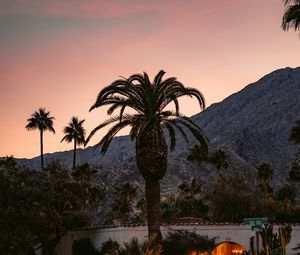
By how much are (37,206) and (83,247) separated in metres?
5.34

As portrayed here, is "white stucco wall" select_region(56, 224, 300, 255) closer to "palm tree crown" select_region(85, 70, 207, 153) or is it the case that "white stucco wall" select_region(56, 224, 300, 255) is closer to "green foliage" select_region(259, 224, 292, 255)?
"palm tree crown" select_region(85, 70, 207, 153)

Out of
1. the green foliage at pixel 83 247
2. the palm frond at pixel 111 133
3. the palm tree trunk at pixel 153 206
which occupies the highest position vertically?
the palm frond at pixel 111 133

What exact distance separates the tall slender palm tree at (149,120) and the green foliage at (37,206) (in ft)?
42.0

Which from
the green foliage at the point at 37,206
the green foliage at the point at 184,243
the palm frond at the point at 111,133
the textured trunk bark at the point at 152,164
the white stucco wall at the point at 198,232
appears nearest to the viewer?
the textured trunk bark at the point at 152,164

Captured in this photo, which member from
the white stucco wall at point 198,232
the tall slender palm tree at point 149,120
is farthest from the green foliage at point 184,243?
the tall slender palm tree at point 149,120

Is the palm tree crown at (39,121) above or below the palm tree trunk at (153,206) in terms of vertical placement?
above

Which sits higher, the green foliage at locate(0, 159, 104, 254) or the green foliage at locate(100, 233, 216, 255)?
the green foliage at locate(0, 159, 104, 254)

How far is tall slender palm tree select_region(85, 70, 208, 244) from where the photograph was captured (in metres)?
36.3

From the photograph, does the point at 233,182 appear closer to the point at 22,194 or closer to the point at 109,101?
the point at 22,194

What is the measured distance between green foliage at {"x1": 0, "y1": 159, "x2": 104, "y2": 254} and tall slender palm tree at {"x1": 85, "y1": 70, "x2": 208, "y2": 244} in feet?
42.0

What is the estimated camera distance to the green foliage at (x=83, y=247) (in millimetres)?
49781

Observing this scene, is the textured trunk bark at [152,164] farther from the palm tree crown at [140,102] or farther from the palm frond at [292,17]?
the palm frond at [292,17]

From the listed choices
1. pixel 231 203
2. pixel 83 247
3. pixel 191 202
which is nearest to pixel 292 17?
pixel 83 247

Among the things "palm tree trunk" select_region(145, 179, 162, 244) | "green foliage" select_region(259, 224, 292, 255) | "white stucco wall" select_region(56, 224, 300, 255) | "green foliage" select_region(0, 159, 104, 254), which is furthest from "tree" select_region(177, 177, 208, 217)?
"green foliage" select_region(259, 224, 292, 255)
